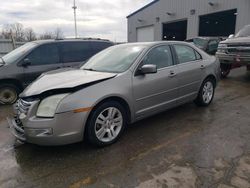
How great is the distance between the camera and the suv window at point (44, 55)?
21.2 feet

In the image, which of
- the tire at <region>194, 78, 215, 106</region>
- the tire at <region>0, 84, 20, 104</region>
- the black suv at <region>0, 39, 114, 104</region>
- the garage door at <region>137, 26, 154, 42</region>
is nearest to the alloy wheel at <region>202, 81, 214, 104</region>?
the tire at <region>194, 78, 215, 106</region>

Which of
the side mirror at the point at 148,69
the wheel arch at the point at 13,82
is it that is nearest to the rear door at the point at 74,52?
the wheel arch at the point at 13,82

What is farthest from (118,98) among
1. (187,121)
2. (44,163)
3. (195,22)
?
(195,22)

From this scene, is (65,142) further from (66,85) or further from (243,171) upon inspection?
(243,171)

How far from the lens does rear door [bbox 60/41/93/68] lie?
6.91m

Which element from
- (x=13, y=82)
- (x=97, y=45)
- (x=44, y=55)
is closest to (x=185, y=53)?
(x=97, y=45)

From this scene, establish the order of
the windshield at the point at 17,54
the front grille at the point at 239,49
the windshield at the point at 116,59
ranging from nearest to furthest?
the windshield at the point at 116,59, the windshield at the point at 17,54, the front grille at the point at 239,49

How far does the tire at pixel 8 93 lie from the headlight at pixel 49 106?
11.7 feet

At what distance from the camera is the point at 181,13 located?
23516 millimetres

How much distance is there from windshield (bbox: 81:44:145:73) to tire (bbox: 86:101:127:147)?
695 mm

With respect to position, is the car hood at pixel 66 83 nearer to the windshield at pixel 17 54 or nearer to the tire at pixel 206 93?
the tire at pixel 206 93

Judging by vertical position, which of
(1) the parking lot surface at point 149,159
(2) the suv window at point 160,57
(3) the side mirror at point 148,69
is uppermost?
(2) the suv window at point 160,57

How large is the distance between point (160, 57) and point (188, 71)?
2.55ft

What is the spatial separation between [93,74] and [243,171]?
8.29 feet
